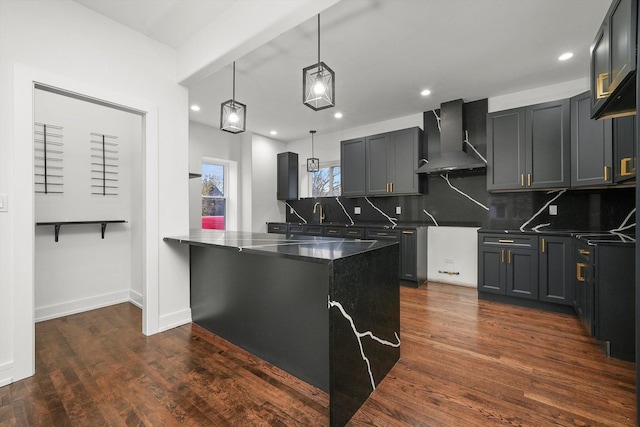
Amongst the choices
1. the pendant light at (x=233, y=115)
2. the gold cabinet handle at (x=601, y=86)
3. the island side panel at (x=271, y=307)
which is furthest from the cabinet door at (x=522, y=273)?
the pendant light at (x=233, y=115)

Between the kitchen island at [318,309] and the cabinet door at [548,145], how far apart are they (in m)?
2.56

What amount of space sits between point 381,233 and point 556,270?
2098 mm

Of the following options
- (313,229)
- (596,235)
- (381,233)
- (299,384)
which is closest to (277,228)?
(313,229)

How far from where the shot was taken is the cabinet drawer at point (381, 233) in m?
4.17

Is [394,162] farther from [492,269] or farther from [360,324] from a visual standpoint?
[360,324]

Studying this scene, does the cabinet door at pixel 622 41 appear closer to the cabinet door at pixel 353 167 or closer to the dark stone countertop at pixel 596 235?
the dark stone countertop at pixel 596 235

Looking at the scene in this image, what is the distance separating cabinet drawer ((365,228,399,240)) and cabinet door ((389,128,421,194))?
0.68m

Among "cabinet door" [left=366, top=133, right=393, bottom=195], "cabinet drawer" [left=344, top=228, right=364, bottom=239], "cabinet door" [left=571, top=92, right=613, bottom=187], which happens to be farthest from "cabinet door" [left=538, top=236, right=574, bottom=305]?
"cabinet drawer" [left=344, top=228, right=364, bottom=239]

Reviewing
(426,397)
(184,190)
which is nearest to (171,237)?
(184,190)

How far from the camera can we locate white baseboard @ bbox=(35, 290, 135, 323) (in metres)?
2.81

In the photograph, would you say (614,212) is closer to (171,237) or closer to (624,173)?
(624,173)

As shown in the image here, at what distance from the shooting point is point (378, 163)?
4617 millimetres

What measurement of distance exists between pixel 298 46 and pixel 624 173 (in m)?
3.18

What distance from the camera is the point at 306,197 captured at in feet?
19.9
